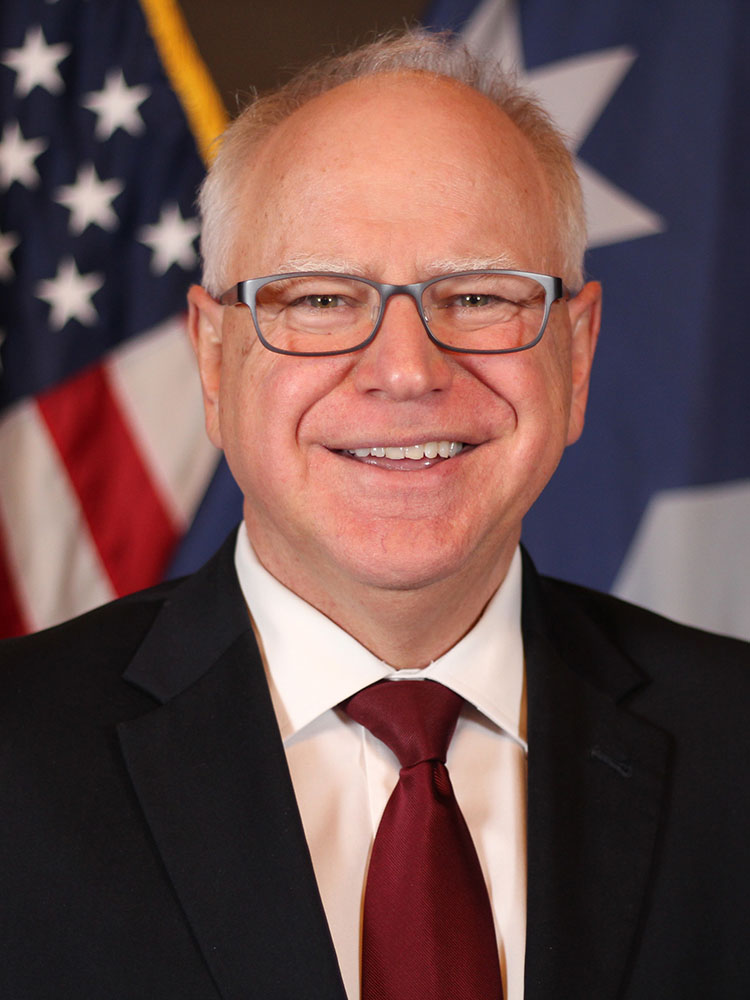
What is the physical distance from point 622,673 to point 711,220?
171cm

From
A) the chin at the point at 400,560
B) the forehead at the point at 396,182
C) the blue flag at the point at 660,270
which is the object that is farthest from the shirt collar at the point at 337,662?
the blue flag at the point at 660,270

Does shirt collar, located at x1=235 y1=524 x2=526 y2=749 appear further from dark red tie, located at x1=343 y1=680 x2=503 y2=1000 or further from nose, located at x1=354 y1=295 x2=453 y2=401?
nose, located at x1=354 y1=295 x2=453 y2=401

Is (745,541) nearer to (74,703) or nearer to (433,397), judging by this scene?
(433,397)

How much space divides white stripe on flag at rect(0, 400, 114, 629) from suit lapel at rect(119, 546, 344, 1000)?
143 cm

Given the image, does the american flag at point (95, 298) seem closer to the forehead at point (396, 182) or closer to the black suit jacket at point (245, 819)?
the black suit jacket at point (245, 819)

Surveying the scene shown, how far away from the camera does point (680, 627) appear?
2.01 meters

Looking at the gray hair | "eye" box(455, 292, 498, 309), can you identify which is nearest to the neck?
"eye" box(455, 292, 498, 309)

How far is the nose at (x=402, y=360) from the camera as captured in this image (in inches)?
60.3

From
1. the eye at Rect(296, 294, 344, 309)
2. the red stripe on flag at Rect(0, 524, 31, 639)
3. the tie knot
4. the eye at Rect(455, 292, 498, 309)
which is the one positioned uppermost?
the eye at Rect(296, 294, 344, 309)

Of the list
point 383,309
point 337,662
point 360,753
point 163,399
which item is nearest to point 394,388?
point 383,309

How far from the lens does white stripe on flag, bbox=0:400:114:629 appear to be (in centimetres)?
304

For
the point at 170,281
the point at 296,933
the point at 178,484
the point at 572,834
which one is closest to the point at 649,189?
the point at 170,281

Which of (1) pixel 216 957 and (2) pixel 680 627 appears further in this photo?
(2) pixel 680 627

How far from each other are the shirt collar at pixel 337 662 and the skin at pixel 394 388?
0.04m
